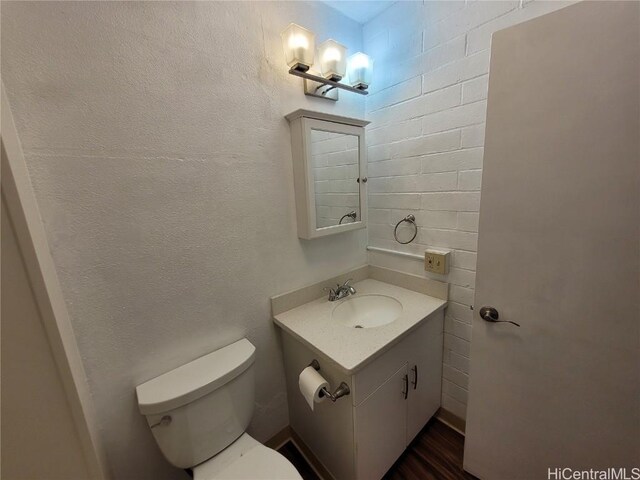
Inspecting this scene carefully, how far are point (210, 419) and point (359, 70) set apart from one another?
176cm

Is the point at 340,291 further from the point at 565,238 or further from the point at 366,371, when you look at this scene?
the point at 565,238

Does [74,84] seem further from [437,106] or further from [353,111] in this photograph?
[437,106]

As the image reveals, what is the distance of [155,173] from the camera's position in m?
0.92

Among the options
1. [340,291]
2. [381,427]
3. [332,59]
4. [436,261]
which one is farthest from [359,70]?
[381,427]

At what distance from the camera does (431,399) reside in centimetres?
144

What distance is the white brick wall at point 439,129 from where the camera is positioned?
114 centimetres

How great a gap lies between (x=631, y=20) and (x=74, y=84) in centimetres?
159

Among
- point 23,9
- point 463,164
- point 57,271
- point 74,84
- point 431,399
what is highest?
point 23,9

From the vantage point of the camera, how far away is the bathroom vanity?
1009 millimetres

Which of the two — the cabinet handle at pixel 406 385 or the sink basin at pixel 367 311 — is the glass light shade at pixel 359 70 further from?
the cabinet handle at pixel 406 385

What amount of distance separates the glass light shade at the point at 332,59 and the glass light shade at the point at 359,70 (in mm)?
114

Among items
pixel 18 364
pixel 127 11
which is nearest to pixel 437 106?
pixel 127 11

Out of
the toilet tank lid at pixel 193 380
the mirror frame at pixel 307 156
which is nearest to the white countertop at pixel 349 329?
the toilet tank lid at pixel 193 380

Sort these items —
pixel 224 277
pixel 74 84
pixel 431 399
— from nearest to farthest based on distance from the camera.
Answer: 1. pixel 74 84
2. pixel 224 277
3. pixel 431 399
